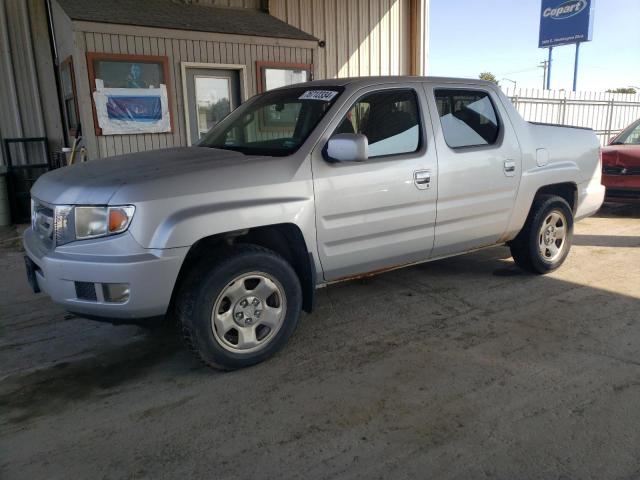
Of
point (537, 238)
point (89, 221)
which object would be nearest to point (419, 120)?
point (537, 238)

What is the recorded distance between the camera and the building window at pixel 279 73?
888 cm

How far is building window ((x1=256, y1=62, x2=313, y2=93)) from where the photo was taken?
8875 millimetres

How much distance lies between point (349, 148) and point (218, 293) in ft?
4.21

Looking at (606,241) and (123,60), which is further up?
(123,60)

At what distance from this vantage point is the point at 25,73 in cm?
912

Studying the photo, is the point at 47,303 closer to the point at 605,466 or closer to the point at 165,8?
the point at 605,466

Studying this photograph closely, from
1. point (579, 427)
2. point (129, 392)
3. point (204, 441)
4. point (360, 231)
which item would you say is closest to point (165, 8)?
point (360, 231)

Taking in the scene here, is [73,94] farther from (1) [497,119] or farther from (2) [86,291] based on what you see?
(1) [497,119]

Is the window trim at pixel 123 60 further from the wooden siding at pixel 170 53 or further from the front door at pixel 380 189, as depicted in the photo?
the front door at pixel 380 189

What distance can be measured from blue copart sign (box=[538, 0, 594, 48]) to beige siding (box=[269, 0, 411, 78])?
40.7ft

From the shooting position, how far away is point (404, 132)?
164 inches

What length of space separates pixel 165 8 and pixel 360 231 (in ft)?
21.9

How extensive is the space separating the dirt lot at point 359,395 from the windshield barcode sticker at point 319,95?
5.86 feet

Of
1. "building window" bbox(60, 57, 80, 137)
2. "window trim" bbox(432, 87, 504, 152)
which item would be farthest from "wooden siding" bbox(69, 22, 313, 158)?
"window trim" bbox(432, 87, 504, 152)
